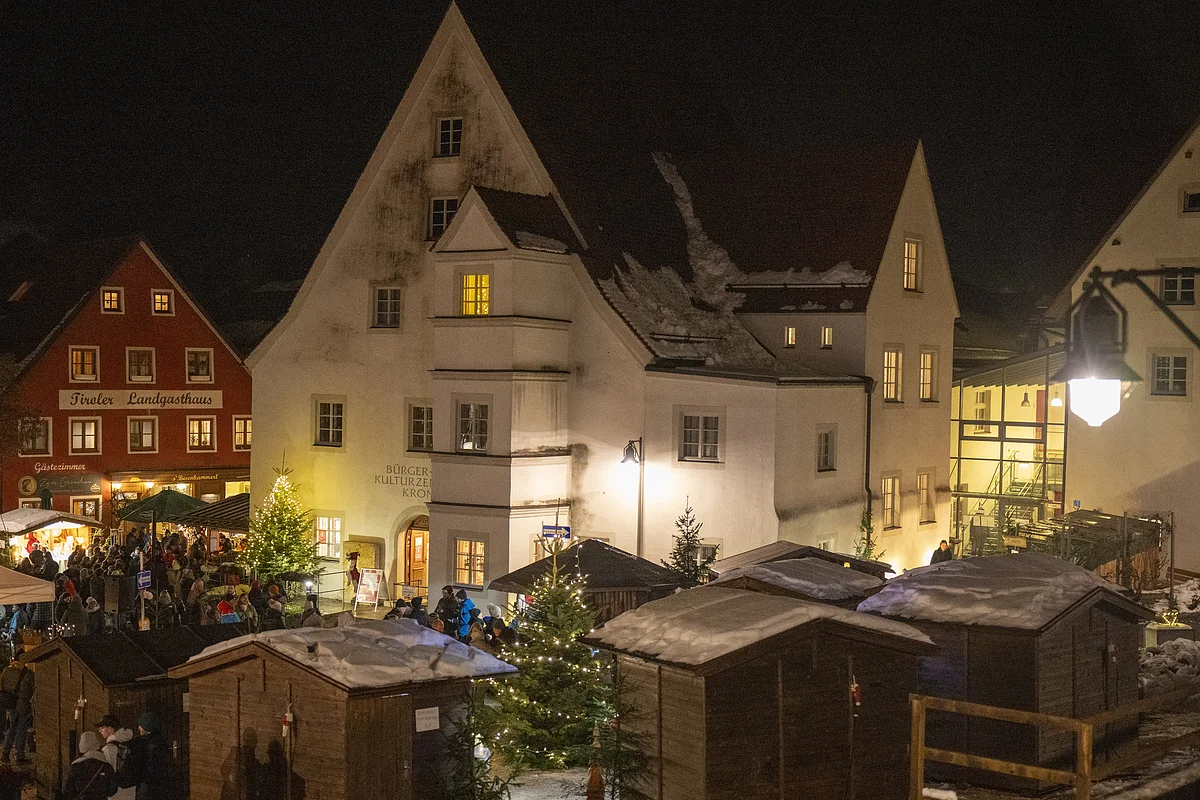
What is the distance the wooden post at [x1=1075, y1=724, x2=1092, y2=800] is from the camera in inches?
486

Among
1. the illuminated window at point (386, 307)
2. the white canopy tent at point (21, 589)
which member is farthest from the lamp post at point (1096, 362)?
the illuminated window at point (386, 307)

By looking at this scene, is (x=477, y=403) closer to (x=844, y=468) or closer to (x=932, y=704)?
(x=844, y=468)

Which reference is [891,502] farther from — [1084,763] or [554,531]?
[1084,763]

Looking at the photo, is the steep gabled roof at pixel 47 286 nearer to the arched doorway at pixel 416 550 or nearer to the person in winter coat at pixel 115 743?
the arched doorway at pixel 416 550

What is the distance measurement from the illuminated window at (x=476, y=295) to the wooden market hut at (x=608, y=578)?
338 inches

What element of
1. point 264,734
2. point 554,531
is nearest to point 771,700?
point 264,734

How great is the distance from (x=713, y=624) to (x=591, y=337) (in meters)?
18.9

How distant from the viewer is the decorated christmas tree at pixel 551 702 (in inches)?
709

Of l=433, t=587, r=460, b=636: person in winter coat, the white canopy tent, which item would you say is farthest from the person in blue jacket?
the white canopy tent

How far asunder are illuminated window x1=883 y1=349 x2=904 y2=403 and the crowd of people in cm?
1276

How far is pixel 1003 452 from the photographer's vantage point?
43094 millimetres

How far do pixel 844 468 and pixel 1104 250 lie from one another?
12.6 metres

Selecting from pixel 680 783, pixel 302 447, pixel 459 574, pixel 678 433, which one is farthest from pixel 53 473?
pixel 680 783

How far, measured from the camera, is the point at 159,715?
1738 cm
